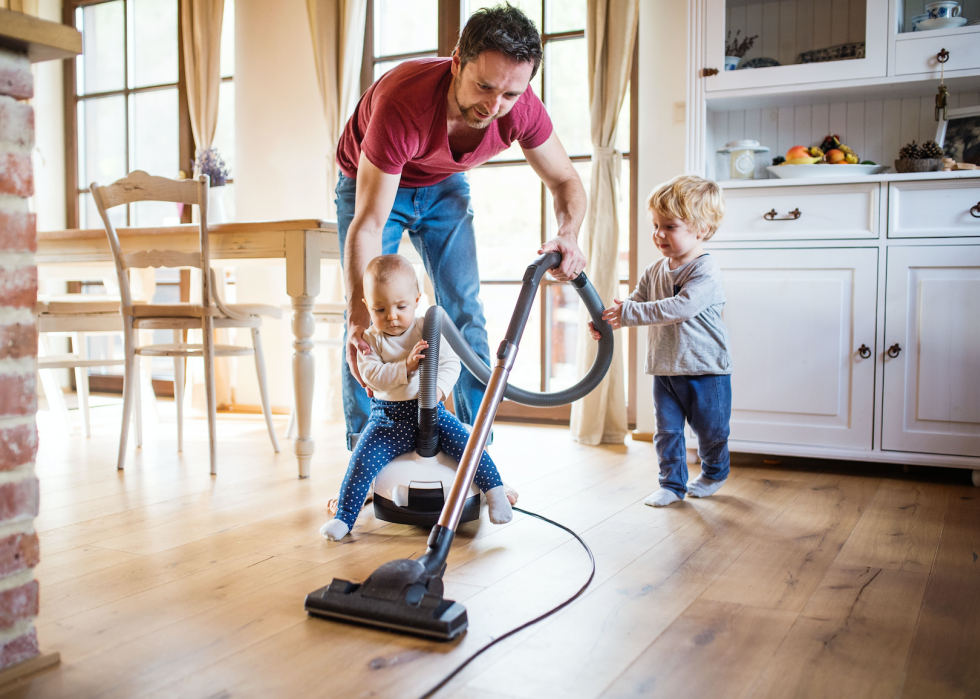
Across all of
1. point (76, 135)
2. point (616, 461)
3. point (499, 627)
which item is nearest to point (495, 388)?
point (499, 627)

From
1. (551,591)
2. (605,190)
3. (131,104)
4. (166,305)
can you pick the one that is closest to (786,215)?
(605,190)

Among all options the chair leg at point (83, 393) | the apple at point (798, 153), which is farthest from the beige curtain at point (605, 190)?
the chair leg at point (83, 393)

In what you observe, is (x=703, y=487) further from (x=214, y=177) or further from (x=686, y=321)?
(x=214, y=177)

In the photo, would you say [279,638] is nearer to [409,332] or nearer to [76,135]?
[409,332]

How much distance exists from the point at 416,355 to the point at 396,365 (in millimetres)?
78

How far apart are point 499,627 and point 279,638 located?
1.02 ft

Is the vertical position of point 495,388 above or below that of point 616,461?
above

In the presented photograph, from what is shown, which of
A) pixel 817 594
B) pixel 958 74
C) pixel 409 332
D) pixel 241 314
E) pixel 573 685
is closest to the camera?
pixel 573 685

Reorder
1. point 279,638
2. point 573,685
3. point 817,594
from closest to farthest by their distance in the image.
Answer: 1. point 573,685
2. point 279,638
3. point 817,594

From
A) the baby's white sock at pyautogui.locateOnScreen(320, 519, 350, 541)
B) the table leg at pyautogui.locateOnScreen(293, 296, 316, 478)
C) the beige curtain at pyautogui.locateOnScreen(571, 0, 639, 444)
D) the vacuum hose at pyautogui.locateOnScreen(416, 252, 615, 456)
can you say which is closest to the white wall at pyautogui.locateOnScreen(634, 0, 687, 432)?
the beige curtain at pyautogui.locateOnScreen(571, 0, 639, 444)

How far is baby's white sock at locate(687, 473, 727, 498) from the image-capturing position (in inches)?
83.4

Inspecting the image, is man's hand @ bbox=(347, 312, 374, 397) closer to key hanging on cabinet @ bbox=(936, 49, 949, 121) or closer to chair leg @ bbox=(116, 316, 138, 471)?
chair leg @ bbox=(116, 316, 138, 471)

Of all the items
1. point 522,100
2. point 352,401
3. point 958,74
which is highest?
point 958,74

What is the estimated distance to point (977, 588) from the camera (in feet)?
4.48
